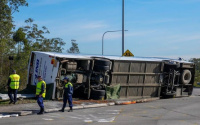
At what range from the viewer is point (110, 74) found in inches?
643

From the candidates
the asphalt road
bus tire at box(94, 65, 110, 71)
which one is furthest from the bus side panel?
the asphalt road

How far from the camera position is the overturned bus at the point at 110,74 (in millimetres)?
14834

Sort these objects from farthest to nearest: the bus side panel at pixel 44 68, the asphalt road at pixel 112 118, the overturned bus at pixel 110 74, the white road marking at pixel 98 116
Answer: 1. the overturned bus at pixel 110 74
2. the bus side panel at pixel 44 68
3. the white road marking at pixel 98 116
4. the asphalt road at pixel 112 118

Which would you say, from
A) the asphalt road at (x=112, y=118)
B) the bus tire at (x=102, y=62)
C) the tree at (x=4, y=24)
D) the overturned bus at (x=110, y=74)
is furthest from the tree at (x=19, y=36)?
the asphalt road at (x=112, y=118)

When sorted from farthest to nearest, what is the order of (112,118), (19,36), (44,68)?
(19,36)
(44,68)
(112,118)

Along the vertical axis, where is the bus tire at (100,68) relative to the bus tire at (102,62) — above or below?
below

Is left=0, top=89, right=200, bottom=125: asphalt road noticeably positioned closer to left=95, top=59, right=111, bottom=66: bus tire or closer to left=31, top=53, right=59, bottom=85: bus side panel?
left=31, top=53, right=59, bottom=85: bus side panel

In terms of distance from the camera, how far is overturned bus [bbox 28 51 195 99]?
14.8m

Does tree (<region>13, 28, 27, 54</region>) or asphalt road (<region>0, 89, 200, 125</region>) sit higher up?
tree (<region>13, 28, 27, 54</region>)

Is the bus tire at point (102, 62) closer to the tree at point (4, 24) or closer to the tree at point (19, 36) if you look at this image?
the tree at point (4, 24)

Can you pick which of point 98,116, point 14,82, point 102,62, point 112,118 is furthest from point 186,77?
point 14,82

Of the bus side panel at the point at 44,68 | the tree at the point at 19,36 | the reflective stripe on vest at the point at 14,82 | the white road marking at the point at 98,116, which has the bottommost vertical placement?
the white road marking at the point at 98,116

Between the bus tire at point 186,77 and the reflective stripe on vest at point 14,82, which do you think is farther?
the bus tire at point 186,77

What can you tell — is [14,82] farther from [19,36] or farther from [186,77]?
[19,36]
